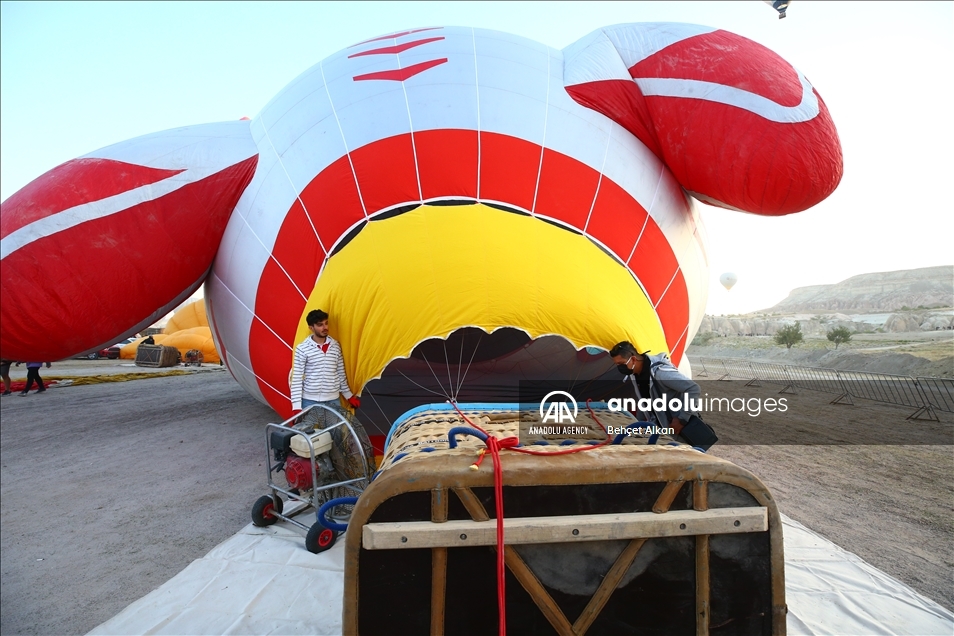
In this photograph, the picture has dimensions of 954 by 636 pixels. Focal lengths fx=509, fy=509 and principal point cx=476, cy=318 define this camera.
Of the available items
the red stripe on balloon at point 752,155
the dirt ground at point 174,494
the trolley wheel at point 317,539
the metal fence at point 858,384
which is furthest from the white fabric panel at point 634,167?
the metal fence at point 858,384

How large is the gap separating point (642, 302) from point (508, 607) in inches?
74.6

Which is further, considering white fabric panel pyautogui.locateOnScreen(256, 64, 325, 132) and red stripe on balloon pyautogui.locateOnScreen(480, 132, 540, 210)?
white fabric panel pyautogui.locateOnScreen(256, 64, 325, 132)

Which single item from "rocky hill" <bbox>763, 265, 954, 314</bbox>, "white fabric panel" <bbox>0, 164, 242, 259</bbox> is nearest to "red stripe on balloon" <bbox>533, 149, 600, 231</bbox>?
"white fabric panel" <bbox>0, 164, 242, 259</bbox>

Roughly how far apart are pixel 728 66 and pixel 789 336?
1808cm

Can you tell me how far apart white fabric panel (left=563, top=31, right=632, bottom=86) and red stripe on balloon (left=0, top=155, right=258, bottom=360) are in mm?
2107

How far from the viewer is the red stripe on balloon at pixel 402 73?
3066 mm

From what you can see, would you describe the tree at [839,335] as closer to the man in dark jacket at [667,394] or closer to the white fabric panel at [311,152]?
Result: the man in dark jacket at [667,394]

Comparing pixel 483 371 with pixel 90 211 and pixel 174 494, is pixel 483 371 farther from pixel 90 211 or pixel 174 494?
pixel 90 211

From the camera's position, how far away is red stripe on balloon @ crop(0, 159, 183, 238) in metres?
2.71

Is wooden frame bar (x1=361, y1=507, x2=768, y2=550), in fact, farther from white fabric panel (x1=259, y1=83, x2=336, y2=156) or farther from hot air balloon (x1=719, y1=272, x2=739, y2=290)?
hot air balloon (x1=719, y1=272, x2=739, y2=290)

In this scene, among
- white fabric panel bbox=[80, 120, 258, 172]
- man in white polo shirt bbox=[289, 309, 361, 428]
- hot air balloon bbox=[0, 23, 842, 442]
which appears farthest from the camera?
white fabric panel bbox=[80, 120, 258, 172]

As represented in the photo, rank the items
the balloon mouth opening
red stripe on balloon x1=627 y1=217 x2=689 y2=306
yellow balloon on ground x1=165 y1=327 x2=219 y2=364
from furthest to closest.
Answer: yellow balloon on ground x1=165 y1=327 x2=219 y2=364 < the balloon mouth opening < red stripe on balloon x1=627 y1=217 x2=689 y2=306

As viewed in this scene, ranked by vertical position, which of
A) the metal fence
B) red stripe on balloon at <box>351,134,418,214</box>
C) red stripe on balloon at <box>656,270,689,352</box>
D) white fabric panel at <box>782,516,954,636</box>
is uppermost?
red stripe on balloon at <box>351,134,418,214</box>

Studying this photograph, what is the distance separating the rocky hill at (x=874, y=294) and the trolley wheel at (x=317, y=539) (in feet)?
34.5
